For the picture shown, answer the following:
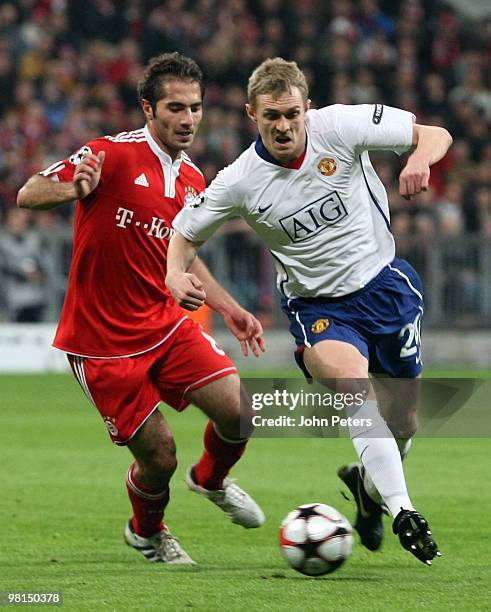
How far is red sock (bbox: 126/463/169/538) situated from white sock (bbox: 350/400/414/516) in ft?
3.93

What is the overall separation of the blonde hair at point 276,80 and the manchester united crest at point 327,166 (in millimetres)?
317

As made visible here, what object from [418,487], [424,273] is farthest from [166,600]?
[424,273]

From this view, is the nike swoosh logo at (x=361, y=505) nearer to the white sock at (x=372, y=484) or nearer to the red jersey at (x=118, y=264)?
the white sock at (x=372, y=484)

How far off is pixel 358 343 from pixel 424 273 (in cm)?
1144

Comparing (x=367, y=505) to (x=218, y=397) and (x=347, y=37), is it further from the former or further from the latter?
(x=347, y=37)

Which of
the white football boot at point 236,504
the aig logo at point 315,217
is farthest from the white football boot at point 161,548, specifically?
the aig logo at point 315,217

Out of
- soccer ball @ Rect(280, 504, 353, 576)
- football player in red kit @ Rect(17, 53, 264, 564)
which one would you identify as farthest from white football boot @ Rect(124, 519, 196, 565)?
soccer ball @ Rect(280, 504, 353, 576)

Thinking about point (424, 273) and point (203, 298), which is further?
point (424, 273)

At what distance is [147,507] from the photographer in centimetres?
713

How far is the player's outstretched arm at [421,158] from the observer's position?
20.3ft

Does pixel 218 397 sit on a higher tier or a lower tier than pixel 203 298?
lower

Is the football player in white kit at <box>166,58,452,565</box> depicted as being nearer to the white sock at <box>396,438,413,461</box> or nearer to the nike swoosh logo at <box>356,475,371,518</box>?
the nike swoosh logo at <box>356,475,371,518</box>

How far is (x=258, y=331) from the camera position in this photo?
23.1 feet

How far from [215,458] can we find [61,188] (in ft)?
5.49
